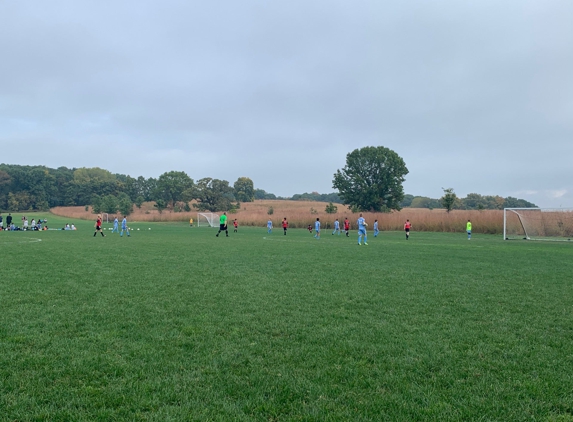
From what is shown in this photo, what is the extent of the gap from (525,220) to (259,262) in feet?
74.7

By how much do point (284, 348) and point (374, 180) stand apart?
216 ft

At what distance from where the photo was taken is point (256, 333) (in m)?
6.01

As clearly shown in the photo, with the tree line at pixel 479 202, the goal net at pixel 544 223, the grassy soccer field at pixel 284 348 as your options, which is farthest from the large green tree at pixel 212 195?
the grassy soccer field at pixel 284 348

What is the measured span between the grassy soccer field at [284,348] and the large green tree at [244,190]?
4332 inches

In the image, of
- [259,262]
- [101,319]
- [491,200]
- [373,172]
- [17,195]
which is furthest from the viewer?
[17,195]

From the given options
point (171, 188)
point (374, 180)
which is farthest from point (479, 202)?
point (171, 188)

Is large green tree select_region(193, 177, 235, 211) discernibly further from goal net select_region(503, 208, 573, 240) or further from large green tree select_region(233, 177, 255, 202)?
goal net select_region(503, 208, 573, 240)

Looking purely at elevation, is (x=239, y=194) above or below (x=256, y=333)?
above

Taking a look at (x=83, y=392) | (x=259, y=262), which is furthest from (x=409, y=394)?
(x=259, y=262)

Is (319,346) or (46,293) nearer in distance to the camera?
(319,346)

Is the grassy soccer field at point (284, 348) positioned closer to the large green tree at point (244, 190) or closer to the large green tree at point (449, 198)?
the large green tree at point (449, 198)

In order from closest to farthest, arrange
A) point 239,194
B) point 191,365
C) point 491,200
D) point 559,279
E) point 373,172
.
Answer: point 191,365 < point 559,279 < point 373,172 < point 491,200 < point 239,194

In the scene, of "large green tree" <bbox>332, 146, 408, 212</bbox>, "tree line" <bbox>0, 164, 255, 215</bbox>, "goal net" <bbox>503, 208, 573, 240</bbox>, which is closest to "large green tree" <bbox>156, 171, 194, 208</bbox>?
"tree line" <bbox>0, 164, 255, 215</bbox>

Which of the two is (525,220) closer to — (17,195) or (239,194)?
(239,194)
